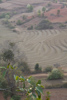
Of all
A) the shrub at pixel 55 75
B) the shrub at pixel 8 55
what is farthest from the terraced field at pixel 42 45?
the shrub at pixel 55 75

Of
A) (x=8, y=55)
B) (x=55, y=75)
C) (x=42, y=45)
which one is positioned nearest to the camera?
(x=8, y=55)

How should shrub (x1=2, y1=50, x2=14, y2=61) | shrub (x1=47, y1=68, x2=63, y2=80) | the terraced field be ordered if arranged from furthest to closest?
1. the terraced field
2. shrub (x1=47, y1=68, x2=63, y2=80)
3. shrub (x1=2, y1=50, x2=14, y2=61)

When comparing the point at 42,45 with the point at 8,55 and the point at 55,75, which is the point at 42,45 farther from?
the point at 8,55

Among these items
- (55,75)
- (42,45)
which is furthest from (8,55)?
(42,45)

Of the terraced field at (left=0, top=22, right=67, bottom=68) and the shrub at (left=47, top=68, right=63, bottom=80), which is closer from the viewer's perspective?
the shrub at (left=47, top=68, right=63, bottom=80)

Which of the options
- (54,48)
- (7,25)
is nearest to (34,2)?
(7,25)

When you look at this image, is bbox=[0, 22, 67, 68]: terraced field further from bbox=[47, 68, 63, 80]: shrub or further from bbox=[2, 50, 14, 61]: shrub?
bbox=[47, 68, 63, 80]: shrub

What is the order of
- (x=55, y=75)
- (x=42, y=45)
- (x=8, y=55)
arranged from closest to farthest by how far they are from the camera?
1. (x=8, y=55)
2. (x=55, y=75)
3. (x=42, y=45)

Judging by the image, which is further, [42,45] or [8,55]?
[42,45]

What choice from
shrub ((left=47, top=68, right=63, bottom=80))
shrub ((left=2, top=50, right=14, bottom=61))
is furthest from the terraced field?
shrub ((left=47, top=68, right=63, bottom=80))
